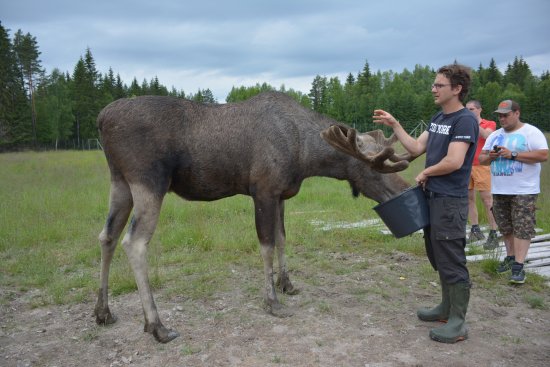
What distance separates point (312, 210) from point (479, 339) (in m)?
6.91

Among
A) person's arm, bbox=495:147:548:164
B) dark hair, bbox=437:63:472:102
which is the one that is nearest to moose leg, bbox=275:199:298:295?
dark hair, bbox=437:63:472:102

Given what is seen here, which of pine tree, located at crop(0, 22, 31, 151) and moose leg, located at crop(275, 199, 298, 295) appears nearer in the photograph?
moose leg, located at crop(275, 199, 298, 295)

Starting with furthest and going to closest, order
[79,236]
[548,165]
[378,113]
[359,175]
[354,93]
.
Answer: [354,93], [548,165], [79,236], [359,175], [378,113]

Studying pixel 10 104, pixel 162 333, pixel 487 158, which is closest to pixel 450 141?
pixel 487 158

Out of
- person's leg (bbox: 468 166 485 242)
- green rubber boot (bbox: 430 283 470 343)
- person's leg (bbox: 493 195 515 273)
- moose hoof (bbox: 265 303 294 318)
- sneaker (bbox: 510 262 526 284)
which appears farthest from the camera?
person's leg (bbox: 468 166 485 242)

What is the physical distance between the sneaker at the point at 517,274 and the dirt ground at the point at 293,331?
0.50ft

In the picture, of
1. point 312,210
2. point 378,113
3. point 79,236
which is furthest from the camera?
point 312,210

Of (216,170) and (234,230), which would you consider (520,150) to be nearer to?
(216,170)

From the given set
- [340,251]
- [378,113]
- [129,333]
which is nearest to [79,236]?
[129,333]

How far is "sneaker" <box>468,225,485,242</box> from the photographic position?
321 inches

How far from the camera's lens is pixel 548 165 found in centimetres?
1817

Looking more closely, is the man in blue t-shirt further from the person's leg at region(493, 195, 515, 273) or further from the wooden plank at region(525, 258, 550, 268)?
the wooden plank at region(525, 258, 550, 268)

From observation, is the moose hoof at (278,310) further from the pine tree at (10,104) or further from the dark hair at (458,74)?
the pine tree at (10,104)

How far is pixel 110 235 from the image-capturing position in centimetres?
493
